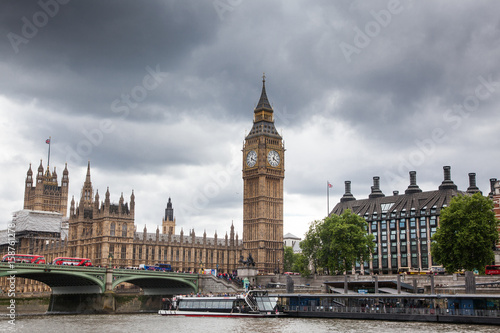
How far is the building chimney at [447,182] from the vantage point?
4638 inches

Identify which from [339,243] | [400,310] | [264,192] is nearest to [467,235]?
[400,310]

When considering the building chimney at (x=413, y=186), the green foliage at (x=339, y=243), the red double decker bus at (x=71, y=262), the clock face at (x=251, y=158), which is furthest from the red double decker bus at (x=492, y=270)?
the clock face at (x=251, y=158)

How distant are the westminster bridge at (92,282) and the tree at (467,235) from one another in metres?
35.9

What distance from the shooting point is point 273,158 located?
126 m

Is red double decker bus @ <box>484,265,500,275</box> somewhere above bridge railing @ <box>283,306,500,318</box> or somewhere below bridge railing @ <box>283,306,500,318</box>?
above

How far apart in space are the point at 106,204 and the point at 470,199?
2453 inches

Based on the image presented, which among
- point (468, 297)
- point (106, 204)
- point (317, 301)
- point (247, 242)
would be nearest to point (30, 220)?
point (106, 204)

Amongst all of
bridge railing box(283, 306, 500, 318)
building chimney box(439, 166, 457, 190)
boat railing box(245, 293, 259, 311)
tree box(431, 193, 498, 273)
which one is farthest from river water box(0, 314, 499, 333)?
building chimney box(439, 166, 457, 190)

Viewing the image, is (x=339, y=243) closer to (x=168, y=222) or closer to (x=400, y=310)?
(x=400, y=310)

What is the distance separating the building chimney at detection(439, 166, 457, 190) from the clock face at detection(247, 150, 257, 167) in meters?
34.6

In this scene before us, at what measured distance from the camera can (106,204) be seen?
4476 inches

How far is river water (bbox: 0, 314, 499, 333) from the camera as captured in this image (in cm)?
5334

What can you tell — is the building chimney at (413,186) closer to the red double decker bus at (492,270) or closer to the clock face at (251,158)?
the clock face at (251,158)

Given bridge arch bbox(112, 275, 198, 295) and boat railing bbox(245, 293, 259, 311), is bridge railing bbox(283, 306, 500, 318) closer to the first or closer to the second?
boat railing bbox(245, 293, 259, 311)
